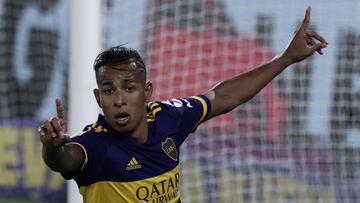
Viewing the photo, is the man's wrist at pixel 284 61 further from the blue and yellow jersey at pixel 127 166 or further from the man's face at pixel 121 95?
the man's face at pixel 121 95

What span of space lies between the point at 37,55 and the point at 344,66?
6.90 feet

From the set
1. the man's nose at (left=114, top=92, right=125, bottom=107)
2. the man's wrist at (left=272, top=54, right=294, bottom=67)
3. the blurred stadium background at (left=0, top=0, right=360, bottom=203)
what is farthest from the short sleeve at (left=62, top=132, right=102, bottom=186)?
the blurred stadium background at (left=0, top=0, right=360, bottom=203)

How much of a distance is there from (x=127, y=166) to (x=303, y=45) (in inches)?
28.6

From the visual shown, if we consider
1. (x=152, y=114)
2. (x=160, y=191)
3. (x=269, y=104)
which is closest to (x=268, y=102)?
(x=269, y=104)

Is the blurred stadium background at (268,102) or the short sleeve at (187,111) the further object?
the blurred stadium background at (268,102)

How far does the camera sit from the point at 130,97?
7.65 feet

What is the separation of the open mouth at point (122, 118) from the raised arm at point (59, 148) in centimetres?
13

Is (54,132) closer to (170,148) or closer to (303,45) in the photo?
(170,148)

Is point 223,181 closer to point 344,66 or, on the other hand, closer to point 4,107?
point 344,66

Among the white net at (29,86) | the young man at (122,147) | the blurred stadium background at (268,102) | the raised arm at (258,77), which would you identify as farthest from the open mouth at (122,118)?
the white net at (29,86)

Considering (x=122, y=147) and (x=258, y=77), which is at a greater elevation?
(x=258, y=77)

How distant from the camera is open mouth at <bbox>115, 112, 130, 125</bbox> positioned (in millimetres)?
2322

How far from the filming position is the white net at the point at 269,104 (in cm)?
470

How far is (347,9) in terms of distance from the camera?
15.8 ft
